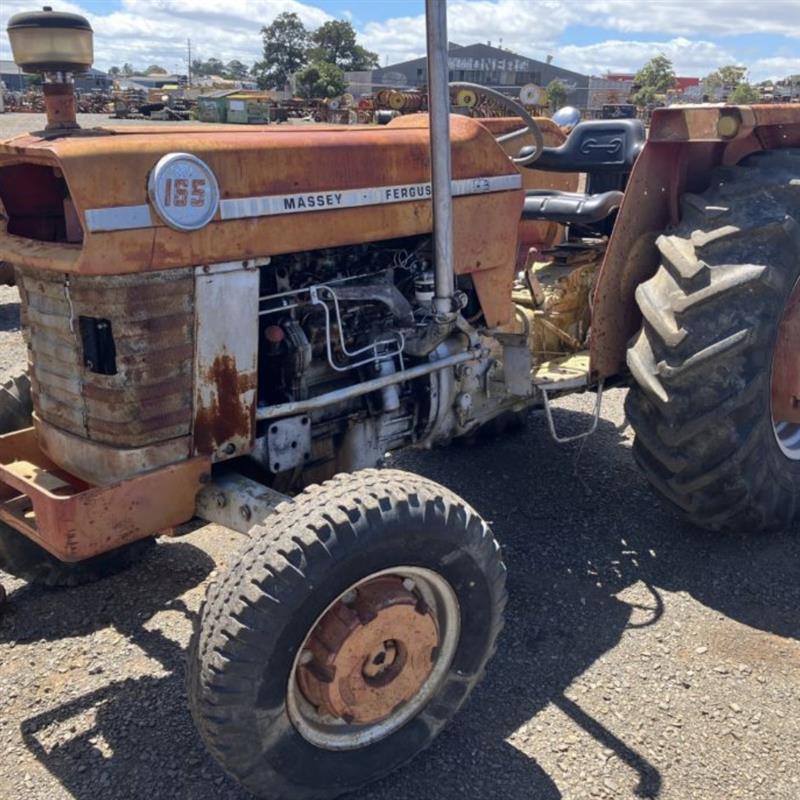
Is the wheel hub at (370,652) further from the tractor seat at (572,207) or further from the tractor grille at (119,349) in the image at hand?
the tractor seat at (572,207)

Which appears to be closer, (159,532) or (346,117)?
(159,532)

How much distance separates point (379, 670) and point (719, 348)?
67.4 inches

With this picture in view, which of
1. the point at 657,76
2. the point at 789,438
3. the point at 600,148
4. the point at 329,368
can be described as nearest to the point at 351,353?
the point at 329,368

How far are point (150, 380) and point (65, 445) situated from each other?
0.43 m

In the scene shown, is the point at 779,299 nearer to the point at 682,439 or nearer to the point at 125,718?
the point at 682,439

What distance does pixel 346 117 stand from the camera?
108 feet

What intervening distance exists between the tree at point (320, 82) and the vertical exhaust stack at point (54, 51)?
168 ft

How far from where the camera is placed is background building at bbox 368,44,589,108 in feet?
215

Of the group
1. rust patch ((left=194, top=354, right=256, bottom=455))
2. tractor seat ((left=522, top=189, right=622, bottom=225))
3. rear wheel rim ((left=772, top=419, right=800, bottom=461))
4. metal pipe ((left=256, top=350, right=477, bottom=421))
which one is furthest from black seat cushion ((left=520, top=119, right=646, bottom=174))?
rust patch ((left=194, top=354, right=256, bottom=455))

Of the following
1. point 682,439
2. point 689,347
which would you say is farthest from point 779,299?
point 682,439

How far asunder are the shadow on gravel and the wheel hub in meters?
0.28

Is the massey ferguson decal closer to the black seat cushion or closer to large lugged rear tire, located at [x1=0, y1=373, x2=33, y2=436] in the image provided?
large lugged rear tire, located at [x1=0, y1=373, x2=33, y2=436]

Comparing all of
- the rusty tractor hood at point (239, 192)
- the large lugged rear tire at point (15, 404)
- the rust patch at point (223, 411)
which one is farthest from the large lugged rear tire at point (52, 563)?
the rusty tractor hood at point (239, 192)

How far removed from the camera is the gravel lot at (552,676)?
2.53m
